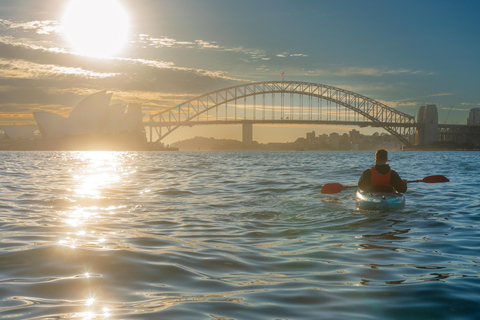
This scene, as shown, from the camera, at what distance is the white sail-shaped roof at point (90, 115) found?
102 meters

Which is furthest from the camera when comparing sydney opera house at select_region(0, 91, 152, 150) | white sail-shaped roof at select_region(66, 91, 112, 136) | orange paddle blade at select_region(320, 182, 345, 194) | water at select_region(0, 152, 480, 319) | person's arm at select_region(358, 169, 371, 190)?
sydney opera house at select_region(0, 91, 152, 150)

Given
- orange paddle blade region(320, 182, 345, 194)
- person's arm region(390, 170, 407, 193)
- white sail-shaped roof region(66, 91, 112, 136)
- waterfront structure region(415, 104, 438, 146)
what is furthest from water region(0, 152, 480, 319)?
waterfront structure region(415, 104, 438, 146)

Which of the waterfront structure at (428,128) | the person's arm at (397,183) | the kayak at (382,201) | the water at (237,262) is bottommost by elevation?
the water at (237,262)

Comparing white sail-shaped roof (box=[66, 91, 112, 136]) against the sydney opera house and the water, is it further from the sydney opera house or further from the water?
the water

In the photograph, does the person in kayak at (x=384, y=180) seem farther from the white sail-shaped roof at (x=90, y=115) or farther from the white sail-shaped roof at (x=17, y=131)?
the white sail-shaped roof at (x=17, y=131)

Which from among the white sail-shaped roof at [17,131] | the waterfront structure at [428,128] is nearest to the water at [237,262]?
the waterfront structure at [428,128]

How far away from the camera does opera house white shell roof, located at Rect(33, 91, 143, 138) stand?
105 meters

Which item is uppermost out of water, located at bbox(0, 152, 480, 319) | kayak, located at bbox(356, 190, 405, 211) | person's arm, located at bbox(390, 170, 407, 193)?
person's arm, located at bbox(390, 170, 407, 193)

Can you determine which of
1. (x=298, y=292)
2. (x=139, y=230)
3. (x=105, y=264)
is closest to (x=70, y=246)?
(x=105, y=264)

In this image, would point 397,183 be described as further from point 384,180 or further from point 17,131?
point 17,131

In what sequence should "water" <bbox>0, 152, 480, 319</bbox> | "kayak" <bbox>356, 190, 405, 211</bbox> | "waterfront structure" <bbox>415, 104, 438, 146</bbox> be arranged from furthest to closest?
"waterfront structure" <bbox>415, 104, 438, 146</bbox>
"kayak" <bbox>356, 190, 405, 211</bbox>
"water" <bbox>0, 152, 480, 319</bbox>

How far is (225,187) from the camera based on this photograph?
15.1 meters

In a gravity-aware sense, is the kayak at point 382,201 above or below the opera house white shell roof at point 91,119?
below

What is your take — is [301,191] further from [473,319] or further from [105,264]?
[473,319]
